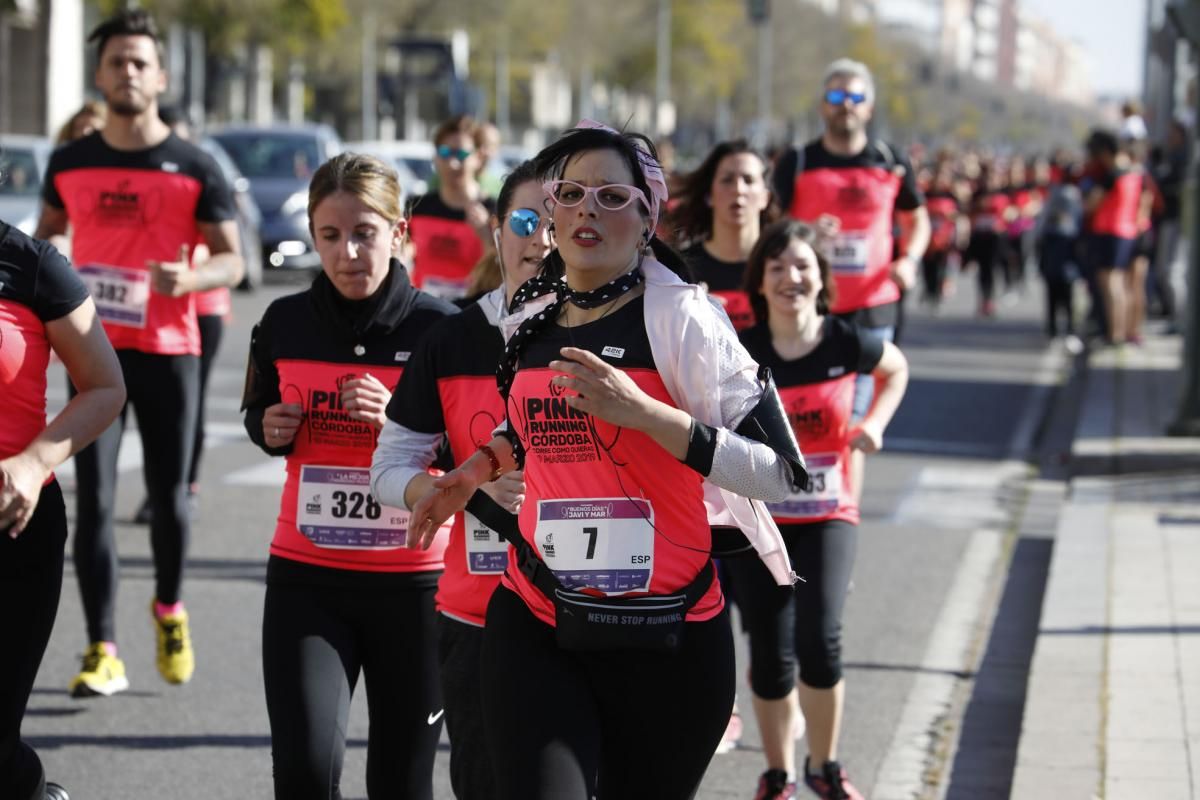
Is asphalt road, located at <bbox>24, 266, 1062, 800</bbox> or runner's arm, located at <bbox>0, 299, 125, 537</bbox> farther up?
runner's arm, located at <bbox>0, 299, 125, 537</bbox>

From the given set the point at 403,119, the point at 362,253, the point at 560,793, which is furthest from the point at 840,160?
the point at 403,119

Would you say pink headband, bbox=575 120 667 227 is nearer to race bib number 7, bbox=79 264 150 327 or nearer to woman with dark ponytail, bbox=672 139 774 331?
woman with dark ponytail, bbox=672 139 774 331

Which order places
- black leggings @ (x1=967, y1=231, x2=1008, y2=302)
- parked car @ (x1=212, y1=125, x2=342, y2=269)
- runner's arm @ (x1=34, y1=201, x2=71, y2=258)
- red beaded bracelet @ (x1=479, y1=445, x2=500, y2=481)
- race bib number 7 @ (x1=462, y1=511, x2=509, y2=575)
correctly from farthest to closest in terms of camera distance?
black leggings @ (x1=967, y1=231, x2=1008, y2=302), parked car @ (x1=212, y1=125, x2=342, y2=269), runner's arm @ (x1=34, y1=201, x2=71, y2=258), race bib number 7 @ (x1=462, y1=511, x2=509, y2=575), red beaded bracelet @ (x1=479, y1=445, x2=500, y2=481)

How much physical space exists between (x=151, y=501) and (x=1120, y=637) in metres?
3.50

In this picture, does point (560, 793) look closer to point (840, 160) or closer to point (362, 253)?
point (362, 253)

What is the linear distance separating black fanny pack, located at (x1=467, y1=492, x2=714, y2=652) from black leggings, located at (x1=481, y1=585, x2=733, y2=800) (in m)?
0.04

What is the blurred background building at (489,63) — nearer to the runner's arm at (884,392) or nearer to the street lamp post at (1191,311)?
the runner's arm at (884,392)

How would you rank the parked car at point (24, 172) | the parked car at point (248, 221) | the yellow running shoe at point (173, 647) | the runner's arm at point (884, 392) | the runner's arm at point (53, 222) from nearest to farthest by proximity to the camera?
1. the runner's arm at point (884, 392)
2. the yellow running shoe at point (173, 647)
3. the runner's arm at point (53, 222)
4. the parked car at point (24, 172)
5. the parked car at point (248, 221)

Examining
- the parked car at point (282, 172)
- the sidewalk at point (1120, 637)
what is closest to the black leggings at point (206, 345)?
the sidewalk at point (1120, 637)

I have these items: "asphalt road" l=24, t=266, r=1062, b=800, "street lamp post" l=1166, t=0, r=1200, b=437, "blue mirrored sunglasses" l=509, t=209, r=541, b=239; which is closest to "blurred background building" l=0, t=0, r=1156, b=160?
"blue mirrored sunglasses" l=509, t=209, r=541, b=239

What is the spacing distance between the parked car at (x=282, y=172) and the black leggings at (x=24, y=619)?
20.2 meters

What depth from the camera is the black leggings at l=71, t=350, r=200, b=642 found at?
670cm

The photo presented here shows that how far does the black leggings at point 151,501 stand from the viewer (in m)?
6.70

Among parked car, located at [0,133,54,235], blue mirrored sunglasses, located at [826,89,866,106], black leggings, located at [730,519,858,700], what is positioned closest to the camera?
black leggings, located at [730,519,858,700]
